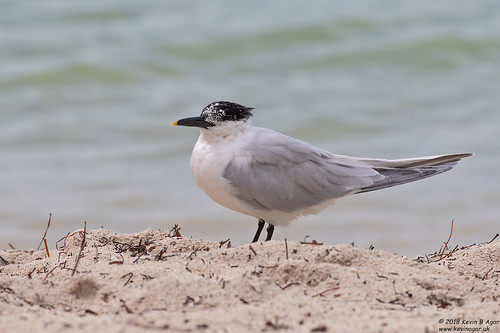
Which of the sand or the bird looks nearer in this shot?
the sand

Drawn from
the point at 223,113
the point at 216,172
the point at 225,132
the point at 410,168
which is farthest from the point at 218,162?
the point at 410,168

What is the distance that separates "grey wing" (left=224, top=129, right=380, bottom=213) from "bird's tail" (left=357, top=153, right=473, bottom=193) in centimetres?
9

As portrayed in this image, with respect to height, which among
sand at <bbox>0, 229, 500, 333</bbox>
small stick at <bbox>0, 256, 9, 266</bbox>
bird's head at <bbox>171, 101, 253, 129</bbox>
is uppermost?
bird's head at <bbox>171, 101, 253, 129</bbox>

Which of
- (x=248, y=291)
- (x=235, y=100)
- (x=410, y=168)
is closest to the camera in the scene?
(x=248, y=291)

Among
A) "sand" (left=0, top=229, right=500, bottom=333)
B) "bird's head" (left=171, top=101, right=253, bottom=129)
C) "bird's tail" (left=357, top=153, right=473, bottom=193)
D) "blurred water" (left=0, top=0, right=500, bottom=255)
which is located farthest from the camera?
"blurred water" (left=0, top=0, right=500, bottom=255)

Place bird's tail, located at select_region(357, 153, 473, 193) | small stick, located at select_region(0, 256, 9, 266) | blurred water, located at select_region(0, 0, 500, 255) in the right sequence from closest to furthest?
1. small stick, located at select_region(0, 256, 9, 266)
2. bird's tail, located at select_region(357, 153, 473, 193)
3. blurred water, located at select_region(0, 0, 500, 255)

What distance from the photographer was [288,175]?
5.10 m

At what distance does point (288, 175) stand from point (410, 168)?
93 cm

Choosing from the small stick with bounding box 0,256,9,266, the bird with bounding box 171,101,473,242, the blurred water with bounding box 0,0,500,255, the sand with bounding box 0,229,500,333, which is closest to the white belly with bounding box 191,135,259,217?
the bird with bounding box 171,101,473,242

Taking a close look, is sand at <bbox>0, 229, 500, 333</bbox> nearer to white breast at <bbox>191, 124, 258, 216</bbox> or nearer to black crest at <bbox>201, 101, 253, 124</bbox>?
white breast at <bbox>191, 124, 258, 216</bbox>

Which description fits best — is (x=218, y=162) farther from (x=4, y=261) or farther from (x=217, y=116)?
(x=4, y=261)

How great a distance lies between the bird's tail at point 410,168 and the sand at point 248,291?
3.06 feet

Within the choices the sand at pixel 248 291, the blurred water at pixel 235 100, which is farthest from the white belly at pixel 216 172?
the blurred water at pixel 235 100

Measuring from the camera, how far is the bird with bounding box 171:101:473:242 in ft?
16.3
